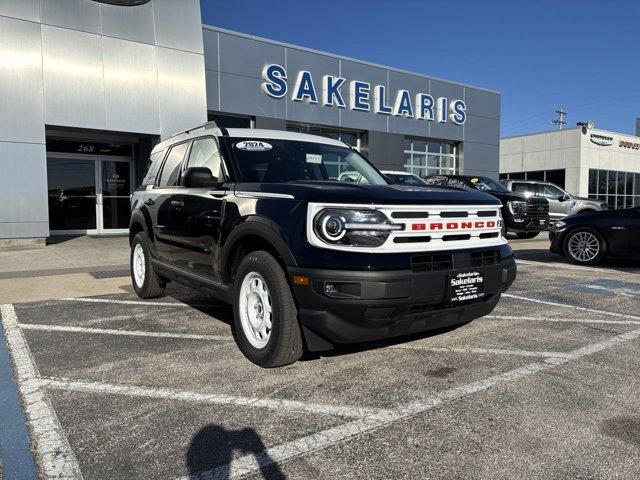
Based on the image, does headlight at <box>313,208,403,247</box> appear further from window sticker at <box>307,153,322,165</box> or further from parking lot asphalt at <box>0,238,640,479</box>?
window sticker at <box>307,153,322,165</box>

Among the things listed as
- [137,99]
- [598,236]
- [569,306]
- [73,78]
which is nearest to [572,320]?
[569,306]

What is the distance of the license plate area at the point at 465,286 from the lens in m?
3.47

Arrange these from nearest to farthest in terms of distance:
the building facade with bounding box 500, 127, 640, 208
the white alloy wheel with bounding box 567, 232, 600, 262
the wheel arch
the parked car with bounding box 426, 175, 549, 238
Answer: the wheel arch → the white alloy wheel with bounding box 567, 232, 600, 262 → the parked car with bounding box 426, 175, 549, 238 → the building facade with bounding box 500, 127, 640, 208

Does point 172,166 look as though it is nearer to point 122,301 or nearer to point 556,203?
point 122,301

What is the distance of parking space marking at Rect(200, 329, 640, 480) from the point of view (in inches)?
96.3

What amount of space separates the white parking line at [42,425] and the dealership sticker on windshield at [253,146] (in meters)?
2.42

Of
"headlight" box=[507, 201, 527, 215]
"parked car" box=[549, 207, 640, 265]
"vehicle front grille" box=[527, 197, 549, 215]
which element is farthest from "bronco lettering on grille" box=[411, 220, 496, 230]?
"vehicle front grille" box=[527, 197, 549, 215]

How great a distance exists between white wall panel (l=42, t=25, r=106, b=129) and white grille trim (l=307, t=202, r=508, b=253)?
1114cm

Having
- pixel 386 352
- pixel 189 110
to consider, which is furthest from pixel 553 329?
pixel 189 110

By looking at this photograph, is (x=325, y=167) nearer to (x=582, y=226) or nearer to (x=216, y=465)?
(x=216, y=465)

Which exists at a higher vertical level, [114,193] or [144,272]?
[114,193]

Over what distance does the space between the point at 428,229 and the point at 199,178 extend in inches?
75.7

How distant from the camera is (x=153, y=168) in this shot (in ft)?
20.3

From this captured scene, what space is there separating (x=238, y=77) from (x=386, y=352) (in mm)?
13606
